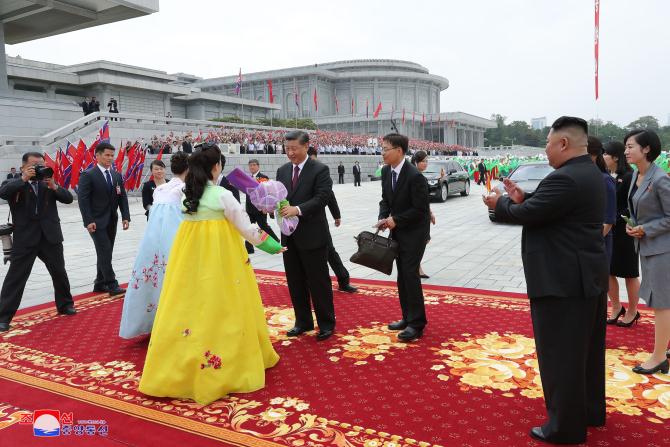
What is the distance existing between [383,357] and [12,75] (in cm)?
4254

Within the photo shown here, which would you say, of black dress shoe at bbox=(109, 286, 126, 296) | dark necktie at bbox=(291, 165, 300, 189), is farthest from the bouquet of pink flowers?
black dress shoe at bbox=(109, 286, 126, 296)

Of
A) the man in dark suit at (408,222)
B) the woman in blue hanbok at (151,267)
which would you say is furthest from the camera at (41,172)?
the man in dark suit at (408,222)

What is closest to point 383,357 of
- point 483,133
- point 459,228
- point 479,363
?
point 479,363

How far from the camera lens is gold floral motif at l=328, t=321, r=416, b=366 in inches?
160

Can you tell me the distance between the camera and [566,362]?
2.62 metres

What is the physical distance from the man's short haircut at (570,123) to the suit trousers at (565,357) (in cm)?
89

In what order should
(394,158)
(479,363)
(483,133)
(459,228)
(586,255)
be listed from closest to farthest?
(586,255), (479,363), (394,158), (459,228), (483,133)

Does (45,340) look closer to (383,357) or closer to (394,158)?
(383,357)

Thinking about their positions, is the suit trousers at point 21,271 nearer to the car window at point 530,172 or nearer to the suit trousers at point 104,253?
the suit trousers at point 104,253

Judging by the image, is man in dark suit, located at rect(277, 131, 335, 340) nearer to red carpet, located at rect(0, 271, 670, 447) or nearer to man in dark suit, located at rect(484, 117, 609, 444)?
red carpet, located at rect(0, 271, 670, 447)

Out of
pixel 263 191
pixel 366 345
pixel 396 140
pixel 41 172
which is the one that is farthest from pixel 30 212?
pixel 396 140

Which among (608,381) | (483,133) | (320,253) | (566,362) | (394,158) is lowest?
(608,381)

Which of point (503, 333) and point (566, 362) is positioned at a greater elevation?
point (566, 362)

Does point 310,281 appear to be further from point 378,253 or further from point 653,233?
point 653,233
